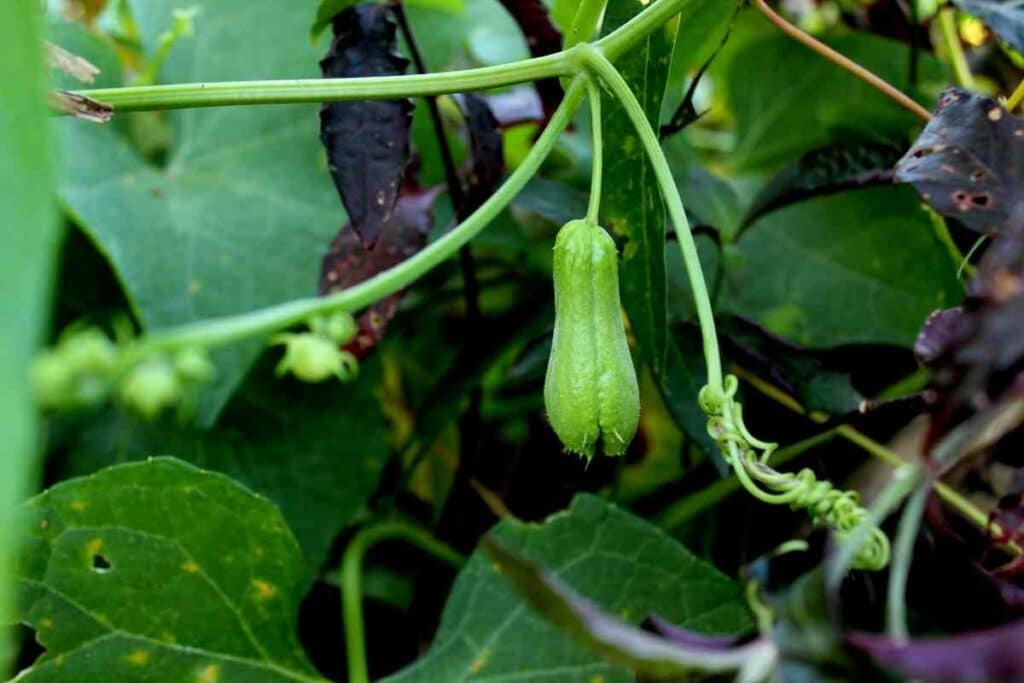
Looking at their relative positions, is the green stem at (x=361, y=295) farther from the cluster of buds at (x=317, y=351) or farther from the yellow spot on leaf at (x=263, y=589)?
the yellow spot on leaf at (x=263, y=589)

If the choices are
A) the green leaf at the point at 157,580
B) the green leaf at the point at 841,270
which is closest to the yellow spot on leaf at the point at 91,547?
the green leaf at the point at 157,580

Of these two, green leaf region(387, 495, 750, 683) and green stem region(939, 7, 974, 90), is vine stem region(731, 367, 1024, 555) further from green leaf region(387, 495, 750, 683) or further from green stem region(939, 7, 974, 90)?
green stem region(939, 7, 974, 90)

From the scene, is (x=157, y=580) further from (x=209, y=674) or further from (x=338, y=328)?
(x=338, y=328)

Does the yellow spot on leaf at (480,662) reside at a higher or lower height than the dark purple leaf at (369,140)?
lower

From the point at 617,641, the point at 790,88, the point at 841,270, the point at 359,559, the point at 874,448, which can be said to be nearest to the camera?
the point at 617,641

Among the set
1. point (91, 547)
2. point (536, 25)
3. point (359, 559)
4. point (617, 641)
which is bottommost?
point (359, 559)

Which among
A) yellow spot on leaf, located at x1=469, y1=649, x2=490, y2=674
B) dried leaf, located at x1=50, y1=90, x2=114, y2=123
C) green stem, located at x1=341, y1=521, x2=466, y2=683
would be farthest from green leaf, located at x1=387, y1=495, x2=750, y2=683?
dried leaf, located at x1=50, y1=90, x2=114, y2=123

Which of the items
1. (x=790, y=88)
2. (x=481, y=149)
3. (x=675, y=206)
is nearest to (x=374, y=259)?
(x=481, y=149)
